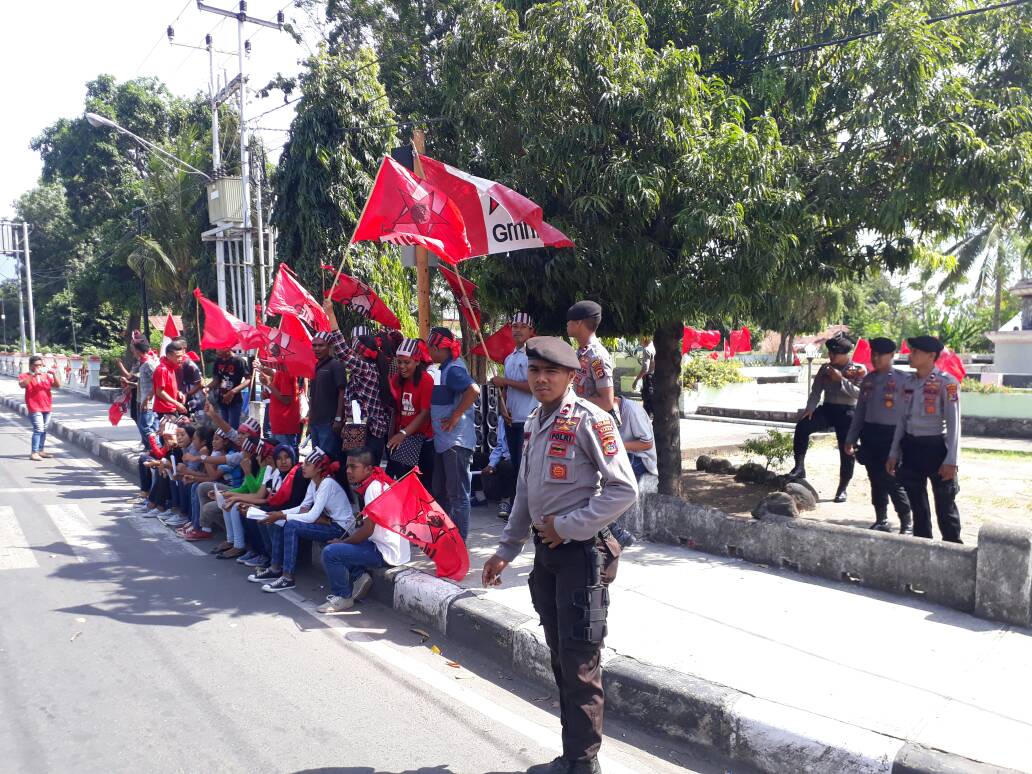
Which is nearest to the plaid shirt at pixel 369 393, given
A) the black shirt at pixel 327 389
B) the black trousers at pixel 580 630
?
the black shirt at pixel 327 389

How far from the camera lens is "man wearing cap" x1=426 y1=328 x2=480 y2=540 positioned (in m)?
5.94

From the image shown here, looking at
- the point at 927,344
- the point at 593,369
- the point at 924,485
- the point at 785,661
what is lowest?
the point at 785,661

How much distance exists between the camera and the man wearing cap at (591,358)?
15.8 feet

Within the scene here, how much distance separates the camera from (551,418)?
10.8ft

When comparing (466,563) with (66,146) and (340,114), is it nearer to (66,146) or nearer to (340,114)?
(340,114)

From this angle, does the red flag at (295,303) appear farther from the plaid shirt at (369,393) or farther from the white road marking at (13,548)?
the white road marking at (13,548)

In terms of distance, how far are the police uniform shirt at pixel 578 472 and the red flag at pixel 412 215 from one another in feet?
11.2

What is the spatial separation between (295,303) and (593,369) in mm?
4337

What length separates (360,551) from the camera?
5.52 metres

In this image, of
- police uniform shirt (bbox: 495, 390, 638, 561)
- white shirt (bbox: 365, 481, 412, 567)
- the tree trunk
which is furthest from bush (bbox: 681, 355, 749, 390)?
police uniform shirt (bbox: 495, 390, 638, 561)

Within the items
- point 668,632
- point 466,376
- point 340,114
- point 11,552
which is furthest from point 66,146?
point 668,632

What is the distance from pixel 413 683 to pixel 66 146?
36.1 m

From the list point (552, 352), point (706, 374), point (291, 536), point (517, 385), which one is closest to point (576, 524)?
point (552, 352)

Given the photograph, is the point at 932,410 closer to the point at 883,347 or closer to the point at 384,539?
the point at 883,347
